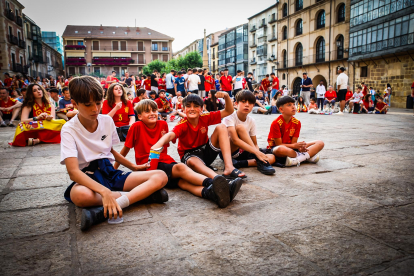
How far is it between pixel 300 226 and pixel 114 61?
57.3 meters

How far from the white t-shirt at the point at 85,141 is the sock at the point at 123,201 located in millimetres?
423

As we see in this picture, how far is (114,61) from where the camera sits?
5403 cm

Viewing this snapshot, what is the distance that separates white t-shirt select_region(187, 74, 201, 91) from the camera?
11.4 metres

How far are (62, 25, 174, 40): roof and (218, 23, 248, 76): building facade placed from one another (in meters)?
12.0

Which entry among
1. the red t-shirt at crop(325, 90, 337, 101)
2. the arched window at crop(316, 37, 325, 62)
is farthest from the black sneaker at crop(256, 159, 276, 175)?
the arched window at crop(316, 37, 325, 62)

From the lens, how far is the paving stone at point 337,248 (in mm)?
1381

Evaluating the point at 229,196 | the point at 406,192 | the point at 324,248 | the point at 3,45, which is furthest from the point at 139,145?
the point at 3,45

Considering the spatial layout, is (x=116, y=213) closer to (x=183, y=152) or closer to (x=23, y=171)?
(x=183, y=152)

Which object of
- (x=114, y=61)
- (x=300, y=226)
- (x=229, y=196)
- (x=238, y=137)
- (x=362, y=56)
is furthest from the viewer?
(x=114, y=61)

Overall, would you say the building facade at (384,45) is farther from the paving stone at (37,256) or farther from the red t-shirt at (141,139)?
the paving stone at (37,256)

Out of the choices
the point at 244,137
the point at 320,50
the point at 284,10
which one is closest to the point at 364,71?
the point at 320,50

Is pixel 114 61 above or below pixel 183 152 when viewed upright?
above

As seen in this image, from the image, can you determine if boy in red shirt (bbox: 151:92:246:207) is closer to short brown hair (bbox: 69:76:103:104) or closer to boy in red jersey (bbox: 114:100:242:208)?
boy in red jersey (bbox: 114:100:242:208)

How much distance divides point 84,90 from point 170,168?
1.04 metres
